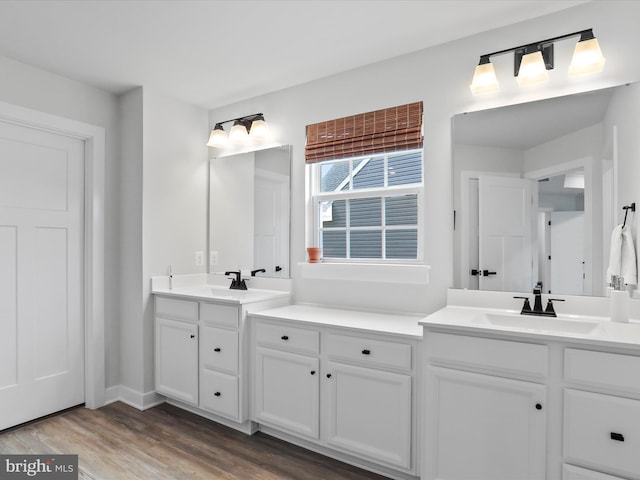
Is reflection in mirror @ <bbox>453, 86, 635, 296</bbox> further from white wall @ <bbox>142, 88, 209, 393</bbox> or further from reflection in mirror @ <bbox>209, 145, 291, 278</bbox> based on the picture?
white wall @ <bbox>142, 88, 209, 393</bbox>

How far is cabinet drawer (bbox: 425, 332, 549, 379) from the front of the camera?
1.62 metres

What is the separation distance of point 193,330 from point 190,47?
6.19ft

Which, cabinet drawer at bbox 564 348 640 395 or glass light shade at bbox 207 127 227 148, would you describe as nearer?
cabinet drawer at bbox 564 348 640 395

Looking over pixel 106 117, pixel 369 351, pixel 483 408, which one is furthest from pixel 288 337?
pixel 106 117

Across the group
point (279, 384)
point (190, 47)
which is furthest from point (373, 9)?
point (279, 384)

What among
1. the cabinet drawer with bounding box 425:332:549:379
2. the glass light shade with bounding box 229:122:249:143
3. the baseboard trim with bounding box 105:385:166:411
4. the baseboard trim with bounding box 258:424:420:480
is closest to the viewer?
the cabinet drawer with bounding box 425:332:549:379

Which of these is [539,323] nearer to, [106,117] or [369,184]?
[369,184]

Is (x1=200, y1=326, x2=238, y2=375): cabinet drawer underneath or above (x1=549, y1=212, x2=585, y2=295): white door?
underneath

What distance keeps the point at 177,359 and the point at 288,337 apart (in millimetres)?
1056

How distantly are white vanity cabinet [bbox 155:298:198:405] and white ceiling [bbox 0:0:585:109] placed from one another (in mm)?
1677

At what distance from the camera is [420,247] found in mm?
2521

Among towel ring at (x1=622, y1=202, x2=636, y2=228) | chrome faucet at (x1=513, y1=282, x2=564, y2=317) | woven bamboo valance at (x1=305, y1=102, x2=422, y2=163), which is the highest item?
woven bamboo valance at (x1=305, y1=102, x2=422, y2=163)

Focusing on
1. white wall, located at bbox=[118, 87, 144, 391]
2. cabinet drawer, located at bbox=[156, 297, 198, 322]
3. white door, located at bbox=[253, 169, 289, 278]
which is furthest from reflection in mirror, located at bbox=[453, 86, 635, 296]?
white wall, located at bbox=[118, 87, 144, 391]

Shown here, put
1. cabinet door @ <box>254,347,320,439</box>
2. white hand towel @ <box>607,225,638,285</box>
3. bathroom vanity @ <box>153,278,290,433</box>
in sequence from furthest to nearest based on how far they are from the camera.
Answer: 1. bathroom vanity @ <box>153,278,290,433</box>
2. cabinet door @ <box>254,347,320,439</box>
3. white hand towel @ <box>607,225,638,285</box>
